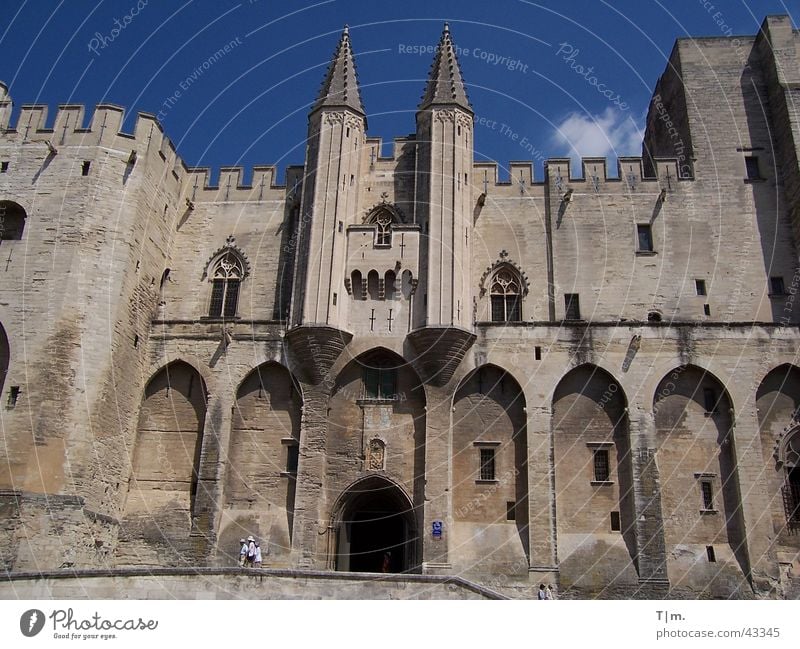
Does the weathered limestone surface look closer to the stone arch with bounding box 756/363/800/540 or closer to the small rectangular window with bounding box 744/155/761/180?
the stone arch with bounding box 756/363/800/540

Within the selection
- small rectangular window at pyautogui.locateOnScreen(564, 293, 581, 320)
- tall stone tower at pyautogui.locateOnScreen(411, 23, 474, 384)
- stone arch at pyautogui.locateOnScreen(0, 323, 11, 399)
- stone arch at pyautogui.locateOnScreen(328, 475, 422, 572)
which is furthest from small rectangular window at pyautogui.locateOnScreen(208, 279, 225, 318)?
small rectangular window at pyautogui.locateOnScreen(564, 293, 581, 320)

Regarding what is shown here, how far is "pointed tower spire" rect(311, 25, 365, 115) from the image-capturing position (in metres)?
29.9

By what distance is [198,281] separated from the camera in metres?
30.4

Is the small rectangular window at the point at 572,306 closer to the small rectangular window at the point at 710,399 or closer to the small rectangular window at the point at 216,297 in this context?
the small rectangular window at the point at 710,399

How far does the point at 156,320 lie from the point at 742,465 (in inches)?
771

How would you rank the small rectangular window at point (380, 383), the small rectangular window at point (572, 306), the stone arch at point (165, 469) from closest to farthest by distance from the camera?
the stone arch at point (165, 469) → the small rectangular window at point (380, 383) → the small rectangular window at point (572, 306)

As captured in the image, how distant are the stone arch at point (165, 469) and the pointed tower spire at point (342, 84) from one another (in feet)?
36.2

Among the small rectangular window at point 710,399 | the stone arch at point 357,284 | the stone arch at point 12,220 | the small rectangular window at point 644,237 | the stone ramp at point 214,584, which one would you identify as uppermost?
the small rectangular window at point 644,237

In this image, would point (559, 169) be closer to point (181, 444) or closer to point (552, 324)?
point (552, 324)

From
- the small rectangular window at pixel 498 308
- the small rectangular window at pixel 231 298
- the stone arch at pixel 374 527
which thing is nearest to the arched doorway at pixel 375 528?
the stone arch at pixel 374 527

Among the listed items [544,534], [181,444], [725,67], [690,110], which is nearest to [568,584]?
[544,534]

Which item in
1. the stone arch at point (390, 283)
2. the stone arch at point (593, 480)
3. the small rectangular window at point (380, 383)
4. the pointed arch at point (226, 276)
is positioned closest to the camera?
the stone arch at point (593, 480)

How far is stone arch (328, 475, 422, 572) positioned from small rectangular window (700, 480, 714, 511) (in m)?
8.85

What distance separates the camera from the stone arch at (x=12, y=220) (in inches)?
1053
